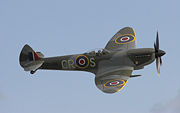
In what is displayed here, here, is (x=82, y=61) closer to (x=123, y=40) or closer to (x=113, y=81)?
(x=113, y=81)

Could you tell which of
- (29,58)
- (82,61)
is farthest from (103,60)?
(29,58)

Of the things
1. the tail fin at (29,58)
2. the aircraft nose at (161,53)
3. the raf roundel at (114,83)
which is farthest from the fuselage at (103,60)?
the raf roundel at (114,83)

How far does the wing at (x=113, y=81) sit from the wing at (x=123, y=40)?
12.0ft

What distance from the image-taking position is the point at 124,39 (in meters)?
35.6

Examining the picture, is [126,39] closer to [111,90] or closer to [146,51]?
[146,51]

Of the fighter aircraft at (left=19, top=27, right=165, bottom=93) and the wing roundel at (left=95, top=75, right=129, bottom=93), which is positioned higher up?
the fighter aircraft at (left=19, top=27, right=165, bottom=93)

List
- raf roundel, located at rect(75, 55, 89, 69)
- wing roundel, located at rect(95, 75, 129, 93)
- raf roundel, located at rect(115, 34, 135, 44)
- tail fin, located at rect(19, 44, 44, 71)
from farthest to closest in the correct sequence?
raf roundel, located at rect(115, 34, 135, 44), tail fin, located at rect(19, 44, 44, 71), raf roundel, located at rect(75, 55, 89, 69), wing roundel, located at rect(95, 75, 129, 93)

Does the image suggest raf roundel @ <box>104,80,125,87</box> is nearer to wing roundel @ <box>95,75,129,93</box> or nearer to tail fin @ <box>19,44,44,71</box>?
wing roundel @ <box>95,75,129,93</box>

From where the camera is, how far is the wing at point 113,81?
29109mm

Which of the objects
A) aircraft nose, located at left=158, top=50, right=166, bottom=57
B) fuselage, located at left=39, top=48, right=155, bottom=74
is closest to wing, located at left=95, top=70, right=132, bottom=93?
fuselage, located at left=39, top=48, right=155, bottom=74

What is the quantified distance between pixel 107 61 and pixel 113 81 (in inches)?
105

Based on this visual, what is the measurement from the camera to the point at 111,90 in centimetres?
2878

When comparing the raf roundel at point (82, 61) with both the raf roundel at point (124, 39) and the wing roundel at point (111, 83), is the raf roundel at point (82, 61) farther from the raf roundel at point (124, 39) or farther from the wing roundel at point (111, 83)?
the raf roundel at point (124, 39)

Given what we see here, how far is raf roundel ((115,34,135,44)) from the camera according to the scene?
3528cm
